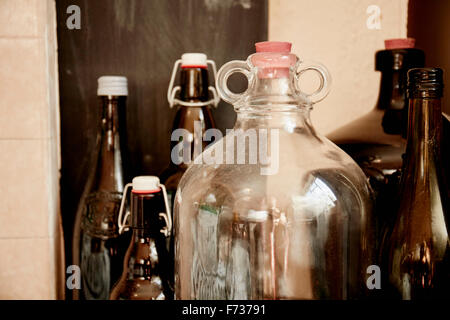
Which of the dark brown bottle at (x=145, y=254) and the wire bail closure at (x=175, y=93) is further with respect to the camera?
the wire bail closure at (x=175, y=93)

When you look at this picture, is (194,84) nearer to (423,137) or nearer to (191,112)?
(191,112)

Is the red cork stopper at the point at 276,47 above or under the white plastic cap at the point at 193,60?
above

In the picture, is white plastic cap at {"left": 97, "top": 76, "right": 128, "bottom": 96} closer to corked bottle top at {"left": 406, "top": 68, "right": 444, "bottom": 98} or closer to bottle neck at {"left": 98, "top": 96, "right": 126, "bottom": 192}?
bottle neck at {"left": 98, "top": 96, "right": 126, "bottom": 192}

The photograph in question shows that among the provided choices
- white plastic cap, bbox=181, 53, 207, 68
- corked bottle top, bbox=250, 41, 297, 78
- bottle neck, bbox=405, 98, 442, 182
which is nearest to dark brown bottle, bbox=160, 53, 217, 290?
white plastic cap, bbox=181, 53, 207, 68

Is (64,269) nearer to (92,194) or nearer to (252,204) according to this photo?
(92,194)

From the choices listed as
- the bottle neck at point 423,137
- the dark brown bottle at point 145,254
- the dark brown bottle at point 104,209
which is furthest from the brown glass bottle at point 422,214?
the dark brown bottle at point 104,209

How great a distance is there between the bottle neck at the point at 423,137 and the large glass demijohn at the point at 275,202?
0.06 meters

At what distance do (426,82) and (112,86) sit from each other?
45 cm

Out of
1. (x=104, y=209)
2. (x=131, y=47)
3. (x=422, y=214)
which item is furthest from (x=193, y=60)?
(x=422, y=214)

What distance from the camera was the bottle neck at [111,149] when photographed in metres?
0.80

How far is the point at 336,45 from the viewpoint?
0.86 m

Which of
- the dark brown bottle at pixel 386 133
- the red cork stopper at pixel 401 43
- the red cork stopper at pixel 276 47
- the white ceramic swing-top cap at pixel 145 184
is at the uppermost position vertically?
the red cork stopper at pixel 401 43

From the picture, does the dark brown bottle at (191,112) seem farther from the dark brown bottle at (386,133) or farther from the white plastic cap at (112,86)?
the dark brown bottle at (386,133)

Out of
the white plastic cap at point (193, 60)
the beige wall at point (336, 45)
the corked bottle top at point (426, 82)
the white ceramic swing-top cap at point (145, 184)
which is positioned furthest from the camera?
the beige wall at point (336, 45)
